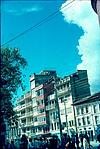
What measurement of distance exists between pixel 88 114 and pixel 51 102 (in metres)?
13.5

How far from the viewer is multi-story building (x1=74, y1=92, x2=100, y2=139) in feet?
203

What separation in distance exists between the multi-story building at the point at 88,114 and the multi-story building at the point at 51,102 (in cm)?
155

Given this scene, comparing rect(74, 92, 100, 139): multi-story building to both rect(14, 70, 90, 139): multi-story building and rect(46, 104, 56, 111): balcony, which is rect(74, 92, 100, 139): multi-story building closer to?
rect(14, 70, 90, 139): multi-story building

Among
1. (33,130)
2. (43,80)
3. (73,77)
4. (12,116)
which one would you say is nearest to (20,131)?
(33,130)

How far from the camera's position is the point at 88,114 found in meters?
64.1

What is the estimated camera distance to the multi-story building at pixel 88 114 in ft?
203

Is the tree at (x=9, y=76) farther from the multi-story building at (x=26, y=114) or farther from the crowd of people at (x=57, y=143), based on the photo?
the multi-story building at (x=26, y=114)

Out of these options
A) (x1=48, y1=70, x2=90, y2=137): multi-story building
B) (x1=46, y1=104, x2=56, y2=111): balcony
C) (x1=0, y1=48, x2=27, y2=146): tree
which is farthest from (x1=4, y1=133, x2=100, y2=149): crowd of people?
(x1=46, y1=104, x2=56, y2=111): balcony

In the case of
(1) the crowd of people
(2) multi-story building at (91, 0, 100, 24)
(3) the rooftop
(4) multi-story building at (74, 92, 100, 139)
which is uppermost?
(2) multi-story building at (91, 0, 100, 24)

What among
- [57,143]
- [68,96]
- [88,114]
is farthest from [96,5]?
[68,96]

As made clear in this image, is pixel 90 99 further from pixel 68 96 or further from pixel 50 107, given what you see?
pixel 50 107

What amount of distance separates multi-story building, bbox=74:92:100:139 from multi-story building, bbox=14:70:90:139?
1548 millimetres

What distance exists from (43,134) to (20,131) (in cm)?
2033

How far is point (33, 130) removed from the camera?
275 ft
